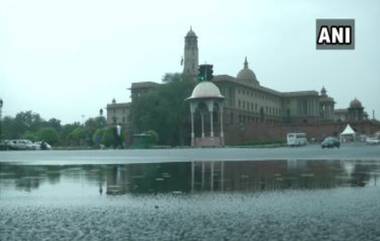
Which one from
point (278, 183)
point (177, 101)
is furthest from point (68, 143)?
point (278, 183)

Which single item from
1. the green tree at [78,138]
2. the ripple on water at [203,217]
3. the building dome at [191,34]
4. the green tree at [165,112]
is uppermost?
the building dome at [191,34]

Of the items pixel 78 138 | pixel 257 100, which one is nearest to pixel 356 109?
pixel 257 100

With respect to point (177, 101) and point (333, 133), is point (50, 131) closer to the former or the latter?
point (177, 101)

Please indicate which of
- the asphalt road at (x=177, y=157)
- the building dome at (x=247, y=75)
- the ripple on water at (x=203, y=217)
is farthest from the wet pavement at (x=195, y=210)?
the building dome at (x=247, y=75)

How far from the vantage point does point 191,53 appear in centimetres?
11444

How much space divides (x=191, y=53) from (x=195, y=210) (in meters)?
109

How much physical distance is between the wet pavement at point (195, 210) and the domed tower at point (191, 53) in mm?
104486

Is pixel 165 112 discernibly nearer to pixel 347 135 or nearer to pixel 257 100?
pixel 347 135

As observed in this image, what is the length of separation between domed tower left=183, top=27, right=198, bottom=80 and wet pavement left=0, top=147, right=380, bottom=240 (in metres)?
104

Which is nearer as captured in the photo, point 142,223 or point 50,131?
point 142,223

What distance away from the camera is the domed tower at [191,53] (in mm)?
114250

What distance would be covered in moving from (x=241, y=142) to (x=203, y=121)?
8156 mm

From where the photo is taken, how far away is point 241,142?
83.1m

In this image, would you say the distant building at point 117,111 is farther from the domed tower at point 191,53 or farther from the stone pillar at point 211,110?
the stone pillar at point 211,110
